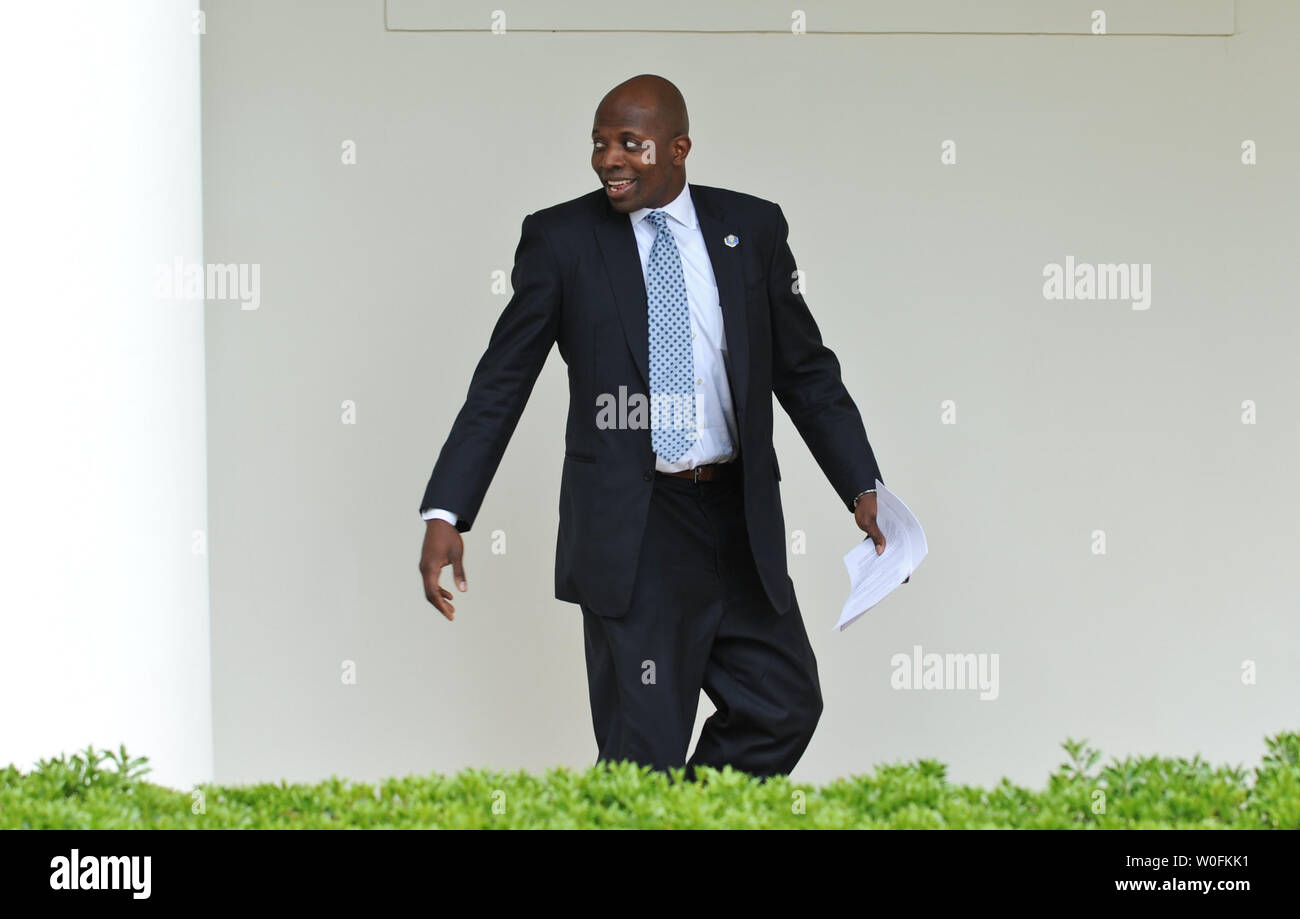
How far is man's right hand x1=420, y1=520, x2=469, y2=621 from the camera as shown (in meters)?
3.38

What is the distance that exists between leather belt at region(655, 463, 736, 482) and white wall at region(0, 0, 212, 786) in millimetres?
1345

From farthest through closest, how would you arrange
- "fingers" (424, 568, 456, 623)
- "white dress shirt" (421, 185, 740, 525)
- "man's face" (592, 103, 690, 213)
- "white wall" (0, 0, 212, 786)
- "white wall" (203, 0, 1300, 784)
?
1. "white wall" (203, 0, 1300, 784)
2. "white dress shirt" (421, 185, 740, 525)
3. "man's face" (592, 103, 690, 213)
4. "white wall" (0, 0, 212, 786)
5. "fingers" (424, 568, 456, 623)

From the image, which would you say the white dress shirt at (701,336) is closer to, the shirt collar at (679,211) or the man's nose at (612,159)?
the shirt collar at (679,211)

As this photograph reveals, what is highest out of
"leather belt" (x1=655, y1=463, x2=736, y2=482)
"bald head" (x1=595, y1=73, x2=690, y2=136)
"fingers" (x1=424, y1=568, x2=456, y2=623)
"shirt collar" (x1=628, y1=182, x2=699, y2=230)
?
"bald head" (x1=595, y1=73, x2=690, y2=136)

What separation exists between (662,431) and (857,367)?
1.65m

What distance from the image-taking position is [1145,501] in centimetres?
527

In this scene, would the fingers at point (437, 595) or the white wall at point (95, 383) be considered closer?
the fingers at point (437, 595)

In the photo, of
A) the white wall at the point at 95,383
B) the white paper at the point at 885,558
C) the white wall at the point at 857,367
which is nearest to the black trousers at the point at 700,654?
the white paper at the point at 885,558

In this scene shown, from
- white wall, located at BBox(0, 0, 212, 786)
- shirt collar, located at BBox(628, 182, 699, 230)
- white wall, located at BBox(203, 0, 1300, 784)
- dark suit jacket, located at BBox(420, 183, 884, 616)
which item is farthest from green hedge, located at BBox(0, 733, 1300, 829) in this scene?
white wall, located at BBox(203, 0, 1300, 784)

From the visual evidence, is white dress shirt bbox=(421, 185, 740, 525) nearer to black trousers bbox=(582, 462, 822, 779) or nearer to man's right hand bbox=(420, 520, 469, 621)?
black trousers bbox=(582, 462, 822, 779)

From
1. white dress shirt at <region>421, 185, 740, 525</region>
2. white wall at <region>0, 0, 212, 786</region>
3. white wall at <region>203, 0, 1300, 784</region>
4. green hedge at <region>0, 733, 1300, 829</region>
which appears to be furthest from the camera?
white wall at <region>203, 0, 1300, 784</region>

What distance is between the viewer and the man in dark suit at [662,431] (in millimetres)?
3674
